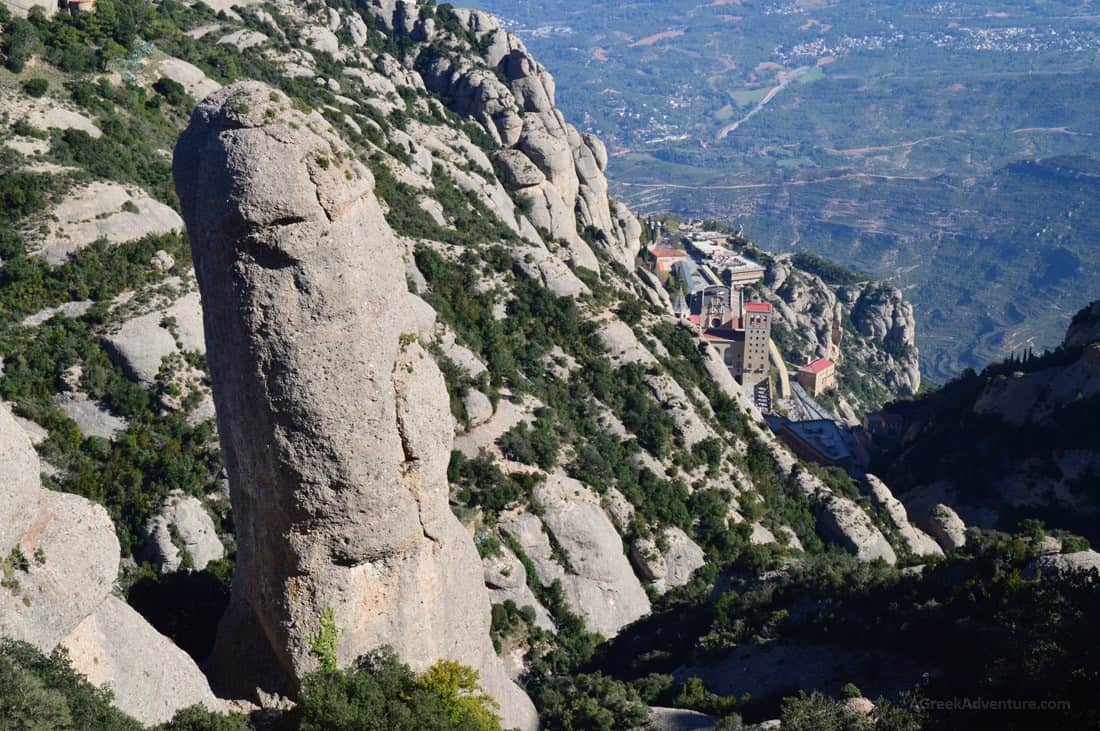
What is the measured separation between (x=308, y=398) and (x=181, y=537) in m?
14.1

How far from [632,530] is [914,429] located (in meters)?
41.3

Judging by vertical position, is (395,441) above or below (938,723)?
above

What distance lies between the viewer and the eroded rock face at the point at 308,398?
20.0 metres

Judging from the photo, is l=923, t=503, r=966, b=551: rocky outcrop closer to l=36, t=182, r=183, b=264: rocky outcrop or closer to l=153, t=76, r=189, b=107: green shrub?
l=36, t=182, r=183, b=264: rocky outcrop

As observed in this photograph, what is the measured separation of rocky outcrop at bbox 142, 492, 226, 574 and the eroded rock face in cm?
866

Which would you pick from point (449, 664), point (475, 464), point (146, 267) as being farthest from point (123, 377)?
point (449, 664)

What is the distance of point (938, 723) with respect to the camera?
21797mm

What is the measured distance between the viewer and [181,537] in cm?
3188

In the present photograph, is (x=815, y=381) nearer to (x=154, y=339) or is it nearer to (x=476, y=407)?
(x=476, y=407)

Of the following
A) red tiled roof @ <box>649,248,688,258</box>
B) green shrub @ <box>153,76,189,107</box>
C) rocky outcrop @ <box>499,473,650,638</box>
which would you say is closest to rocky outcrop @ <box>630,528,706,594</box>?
rocky outcrop @ <box>499,473,650,638</box>

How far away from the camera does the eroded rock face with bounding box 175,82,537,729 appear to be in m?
20.0

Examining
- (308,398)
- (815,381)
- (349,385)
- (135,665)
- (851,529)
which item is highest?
(349,385)

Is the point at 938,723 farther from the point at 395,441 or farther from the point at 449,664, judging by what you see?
the point at 395,441

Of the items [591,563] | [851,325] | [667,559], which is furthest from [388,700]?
[851,325]
